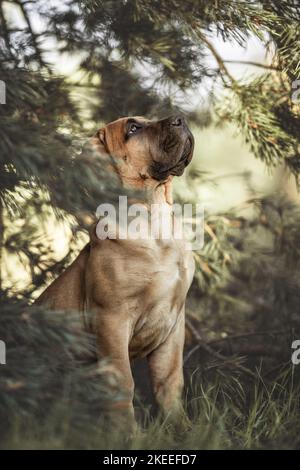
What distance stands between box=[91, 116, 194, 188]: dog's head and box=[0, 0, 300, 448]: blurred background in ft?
0.61

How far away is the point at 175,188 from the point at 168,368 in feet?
4.01

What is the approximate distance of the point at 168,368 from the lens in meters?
2.71

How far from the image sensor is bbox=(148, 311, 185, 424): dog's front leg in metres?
2.68

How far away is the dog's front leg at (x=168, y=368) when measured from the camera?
8.79ft

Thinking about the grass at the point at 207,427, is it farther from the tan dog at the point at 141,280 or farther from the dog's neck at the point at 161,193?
the dog's neck at the point at 161,193

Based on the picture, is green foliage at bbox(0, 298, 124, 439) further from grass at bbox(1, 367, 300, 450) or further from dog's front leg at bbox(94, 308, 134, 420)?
dog's front leg at bbox(94, 308, 134, 420)

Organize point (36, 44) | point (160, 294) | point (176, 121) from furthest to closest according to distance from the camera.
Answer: point (36, 44) < point (176, 121) < point (160, 294)

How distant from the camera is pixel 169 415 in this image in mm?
2396

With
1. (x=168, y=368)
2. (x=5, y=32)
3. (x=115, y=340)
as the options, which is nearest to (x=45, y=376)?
(x=115, y=340)

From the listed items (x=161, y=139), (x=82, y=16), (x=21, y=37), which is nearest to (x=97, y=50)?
(x=82, y=16)

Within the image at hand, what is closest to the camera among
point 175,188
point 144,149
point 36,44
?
point 144,149

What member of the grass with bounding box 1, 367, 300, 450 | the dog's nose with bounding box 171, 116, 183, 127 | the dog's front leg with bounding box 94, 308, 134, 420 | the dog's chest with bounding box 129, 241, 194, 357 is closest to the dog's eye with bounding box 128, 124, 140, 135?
the dog's nose with bounding box 171, 116, 183, 127

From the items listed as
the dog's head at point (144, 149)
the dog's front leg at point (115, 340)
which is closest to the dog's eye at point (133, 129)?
the dog's head at point (144, 149)

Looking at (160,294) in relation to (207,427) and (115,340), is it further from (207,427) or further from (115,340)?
(207,427)
